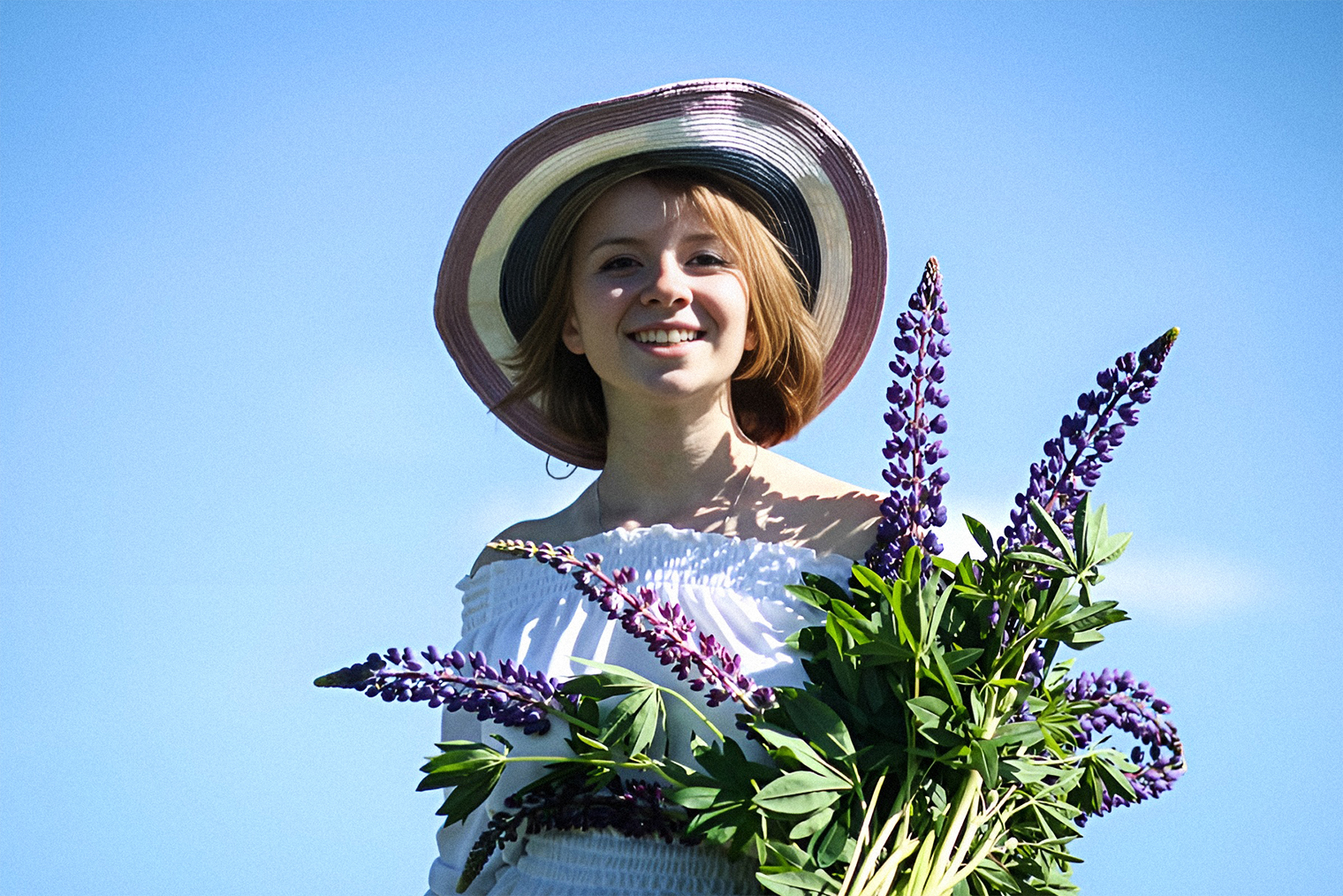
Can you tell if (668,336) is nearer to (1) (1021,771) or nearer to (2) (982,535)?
(2) (982,535)

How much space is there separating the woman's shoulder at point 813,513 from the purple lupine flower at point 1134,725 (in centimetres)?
50

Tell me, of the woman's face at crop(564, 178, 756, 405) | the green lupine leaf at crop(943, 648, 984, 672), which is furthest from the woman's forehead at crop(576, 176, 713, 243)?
the green lupine leaf at crop(943, 648, 984, 672)

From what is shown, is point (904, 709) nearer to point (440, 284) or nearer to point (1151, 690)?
point (1151, 690)

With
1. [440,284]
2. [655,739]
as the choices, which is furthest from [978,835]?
[440,284]

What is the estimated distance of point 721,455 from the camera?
2607mm

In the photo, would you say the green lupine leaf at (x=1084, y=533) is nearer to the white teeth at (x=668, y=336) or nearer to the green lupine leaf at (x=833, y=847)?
the green lupine leaf at (x=833, y=847)

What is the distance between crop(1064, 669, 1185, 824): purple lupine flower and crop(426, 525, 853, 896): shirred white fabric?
413 millimetres

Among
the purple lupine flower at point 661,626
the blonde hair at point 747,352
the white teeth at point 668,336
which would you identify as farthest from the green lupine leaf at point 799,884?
the blonde hair at point 747,352

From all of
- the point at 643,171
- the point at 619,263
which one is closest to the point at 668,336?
the point at 619,263

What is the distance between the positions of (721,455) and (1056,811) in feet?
3.05

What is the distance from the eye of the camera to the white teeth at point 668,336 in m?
2.47

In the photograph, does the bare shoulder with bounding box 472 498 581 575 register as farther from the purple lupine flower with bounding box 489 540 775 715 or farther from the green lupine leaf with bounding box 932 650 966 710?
the green lupine leaf with bounding box 932 650 966 710

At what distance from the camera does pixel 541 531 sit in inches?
109

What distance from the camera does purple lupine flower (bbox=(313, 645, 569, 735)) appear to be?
5.85 feet
